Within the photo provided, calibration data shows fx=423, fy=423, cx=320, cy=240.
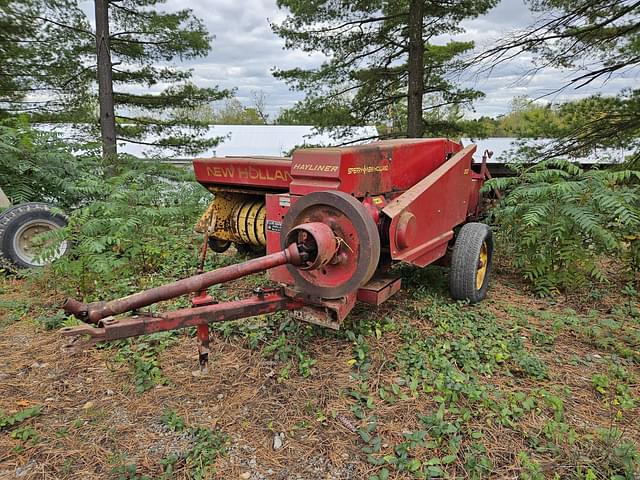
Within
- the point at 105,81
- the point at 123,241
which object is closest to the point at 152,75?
the point at 105,81

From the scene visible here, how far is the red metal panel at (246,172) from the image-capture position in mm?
4031

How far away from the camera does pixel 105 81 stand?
30.1 ft

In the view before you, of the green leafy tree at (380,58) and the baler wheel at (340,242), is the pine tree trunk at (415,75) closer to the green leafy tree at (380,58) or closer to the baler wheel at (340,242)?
the green leafy tree at (380,58)

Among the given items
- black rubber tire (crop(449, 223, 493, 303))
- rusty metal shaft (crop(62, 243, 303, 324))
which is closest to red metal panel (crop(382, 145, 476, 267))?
black rubber tire (crop(449, 223, 493, 303))

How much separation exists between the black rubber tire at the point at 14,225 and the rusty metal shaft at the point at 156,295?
3.15 metres

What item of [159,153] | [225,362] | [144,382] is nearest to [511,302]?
[225,362]

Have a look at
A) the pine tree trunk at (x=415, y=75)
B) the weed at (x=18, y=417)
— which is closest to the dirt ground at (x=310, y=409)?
the weed at (x=18, y=417)

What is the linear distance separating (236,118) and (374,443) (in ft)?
114

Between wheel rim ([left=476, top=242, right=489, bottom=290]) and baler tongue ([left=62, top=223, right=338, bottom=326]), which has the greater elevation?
baler tongue ([left=62, top=223, right=338, bottom=326])

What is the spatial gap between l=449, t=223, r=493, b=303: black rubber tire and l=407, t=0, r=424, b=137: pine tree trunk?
18.3 feet

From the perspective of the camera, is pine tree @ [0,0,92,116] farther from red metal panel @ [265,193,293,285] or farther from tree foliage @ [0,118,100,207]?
red metal panel @ [265,193,293,285]

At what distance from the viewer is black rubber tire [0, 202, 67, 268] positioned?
4699 mm

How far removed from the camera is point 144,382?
2859mm

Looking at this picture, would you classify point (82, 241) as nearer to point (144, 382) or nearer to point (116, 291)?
point (116, 291)
